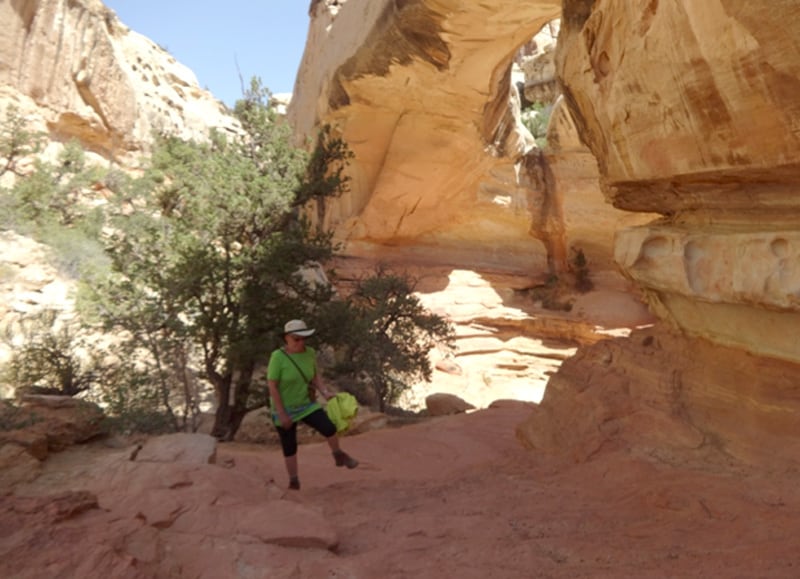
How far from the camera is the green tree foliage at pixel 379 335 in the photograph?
26.6ft

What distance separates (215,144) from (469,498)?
6.86m

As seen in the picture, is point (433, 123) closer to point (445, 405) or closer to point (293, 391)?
point (445, 405)

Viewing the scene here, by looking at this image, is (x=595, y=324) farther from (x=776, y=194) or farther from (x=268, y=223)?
(x=776, y=194)

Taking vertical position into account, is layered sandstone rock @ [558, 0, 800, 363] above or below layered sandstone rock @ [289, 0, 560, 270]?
below

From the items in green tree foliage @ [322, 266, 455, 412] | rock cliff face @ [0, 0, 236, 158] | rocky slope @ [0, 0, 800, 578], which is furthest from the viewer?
rock cliff face @ [0, 0, 236, 158]

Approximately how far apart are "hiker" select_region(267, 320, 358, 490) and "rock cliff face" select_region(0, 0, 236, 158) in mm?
11422

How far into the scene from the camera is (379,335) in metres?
9.83

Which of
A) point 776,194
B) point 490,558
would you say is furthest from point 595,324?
point 490,558

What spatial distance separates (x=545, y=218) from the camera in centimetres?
1764

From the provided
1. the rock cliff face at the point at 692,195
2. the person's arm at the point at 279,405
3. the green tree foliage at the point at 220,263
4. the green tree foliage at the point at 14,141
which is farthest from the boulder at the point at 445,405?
the green tree foliage at the point at 14,141

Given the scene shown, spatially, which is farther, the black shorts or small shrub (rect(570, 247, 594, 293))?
small shrub (rect(570, 247, 594, 293))

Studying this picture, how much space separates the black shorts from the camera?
3.88 m

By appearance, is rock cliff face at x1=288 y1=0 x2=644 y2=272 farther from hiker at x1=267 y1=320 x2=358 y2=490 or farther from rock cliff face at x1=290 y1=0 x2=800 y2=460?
hiker at x1=267 y1=320 x2=358 y2=490

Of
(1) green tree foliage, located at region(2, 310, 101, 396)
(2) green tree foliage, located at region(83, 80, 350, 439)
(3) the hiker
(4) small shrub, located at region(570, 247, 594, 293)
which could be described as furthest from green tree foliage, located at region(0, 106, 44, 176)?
(4) small shrub, located at region(570, 247, 594, 293)
